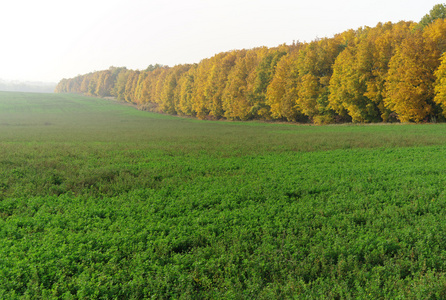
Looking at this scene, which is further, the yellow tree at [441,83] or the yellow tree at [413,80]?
the yellow tree at [413,80]

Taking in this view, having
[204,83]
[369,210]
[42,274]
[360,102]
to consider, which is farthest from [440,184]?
[204,83]

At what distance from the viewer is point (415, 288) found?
15.9ft

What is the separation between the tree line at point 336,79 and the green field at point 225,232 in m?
24.1

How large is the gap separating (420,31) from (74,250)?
42.7m

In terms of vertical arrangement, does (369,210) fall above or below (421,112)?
below

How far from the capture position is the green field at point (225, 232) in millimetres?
5160

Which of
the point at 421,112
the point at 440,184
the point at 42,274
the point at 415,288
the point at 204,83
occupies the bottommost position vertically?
the point at 42,274

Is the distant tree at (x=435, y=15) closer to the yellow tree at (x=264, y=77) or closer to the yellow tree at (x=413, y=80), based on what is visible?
the yellow tree at (x=413, y=80)

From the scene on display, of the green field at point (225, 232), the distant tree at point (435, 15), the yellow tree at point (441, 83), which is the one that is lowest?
the green field at point (225, 232)

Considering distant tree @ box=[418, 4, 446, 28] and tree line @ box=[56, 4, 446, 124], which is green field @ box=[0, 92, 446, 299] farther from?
distant tree @ box=[418, 4, 446, 28]

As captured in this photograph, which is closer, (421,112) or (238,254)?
(238,254)

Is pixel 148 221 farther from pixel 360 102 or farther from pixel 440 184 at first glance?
pixel 360 102

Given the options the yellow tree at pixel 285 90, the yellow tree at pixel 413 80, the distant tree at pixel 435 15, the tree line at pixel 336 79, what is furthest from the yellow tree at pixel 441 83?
the yellow tree at pixel 285 90

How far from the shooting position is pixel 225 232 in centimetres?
713
